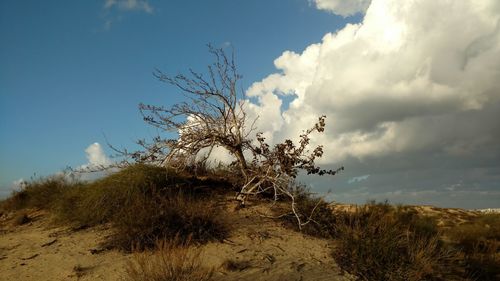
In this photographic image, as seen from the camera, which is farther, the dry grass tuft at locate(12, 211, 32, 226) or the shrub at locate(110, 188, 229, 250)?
the dry grass tuft at locate(12, 211, 32, 226)

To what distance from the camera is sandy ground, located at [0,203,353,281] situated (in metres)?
8.34

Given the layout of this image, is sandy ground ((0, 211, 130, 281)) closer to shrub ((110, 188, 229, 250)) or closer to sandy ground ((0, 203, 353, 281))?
sandy ground ((0, 203, 353, 281))

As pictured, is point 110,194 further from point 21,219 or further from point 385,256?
point 385,256

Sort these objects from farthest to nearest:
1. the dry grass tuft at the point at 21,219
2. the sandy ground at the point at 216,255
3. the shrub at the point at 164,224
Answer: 1. the dry grass tuft at the point at 21,219
2. the shrub at the point at 164,224
3. the sandy ground at the point at 216,255

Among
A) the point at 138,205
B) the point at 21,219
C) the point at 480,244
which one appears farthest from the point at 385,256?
the point at 21,219

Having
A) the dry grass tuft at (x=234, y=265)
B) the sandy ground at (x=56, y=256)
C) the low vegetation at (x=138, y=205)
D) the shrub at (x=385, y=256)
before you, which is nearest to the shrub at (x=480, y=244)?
the shrub at (x=385, y=256)

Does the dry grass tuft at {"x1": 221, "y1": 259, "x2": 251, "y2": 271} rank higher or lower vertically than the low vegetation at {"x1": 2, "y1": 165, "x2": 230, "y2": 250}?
lower

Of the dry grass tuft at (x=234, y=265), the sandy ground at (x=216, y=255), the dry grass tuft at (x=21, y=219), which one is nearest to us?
the dry grass tuft at (x=234, y=265)

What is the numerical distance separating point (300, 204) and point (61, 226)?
6047 mm

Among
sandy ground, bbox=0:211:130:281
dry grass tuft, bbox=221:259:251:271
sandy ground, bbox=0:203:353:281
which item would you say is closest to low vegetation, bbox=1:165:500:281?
dry grass tuft, bbox=221:259:251:271

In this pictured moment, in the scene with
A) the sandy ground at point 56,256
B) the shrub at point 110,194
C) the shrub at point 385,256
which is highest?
the shrub at point 110,194

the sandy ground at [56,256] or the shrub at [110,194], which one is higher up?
the shrub at [110,194]

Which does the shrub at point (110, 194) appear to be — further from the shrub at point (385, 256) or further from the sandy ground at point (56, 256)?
the shrub at point (385, 256)

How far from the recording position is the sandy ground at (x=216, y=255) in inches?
328
